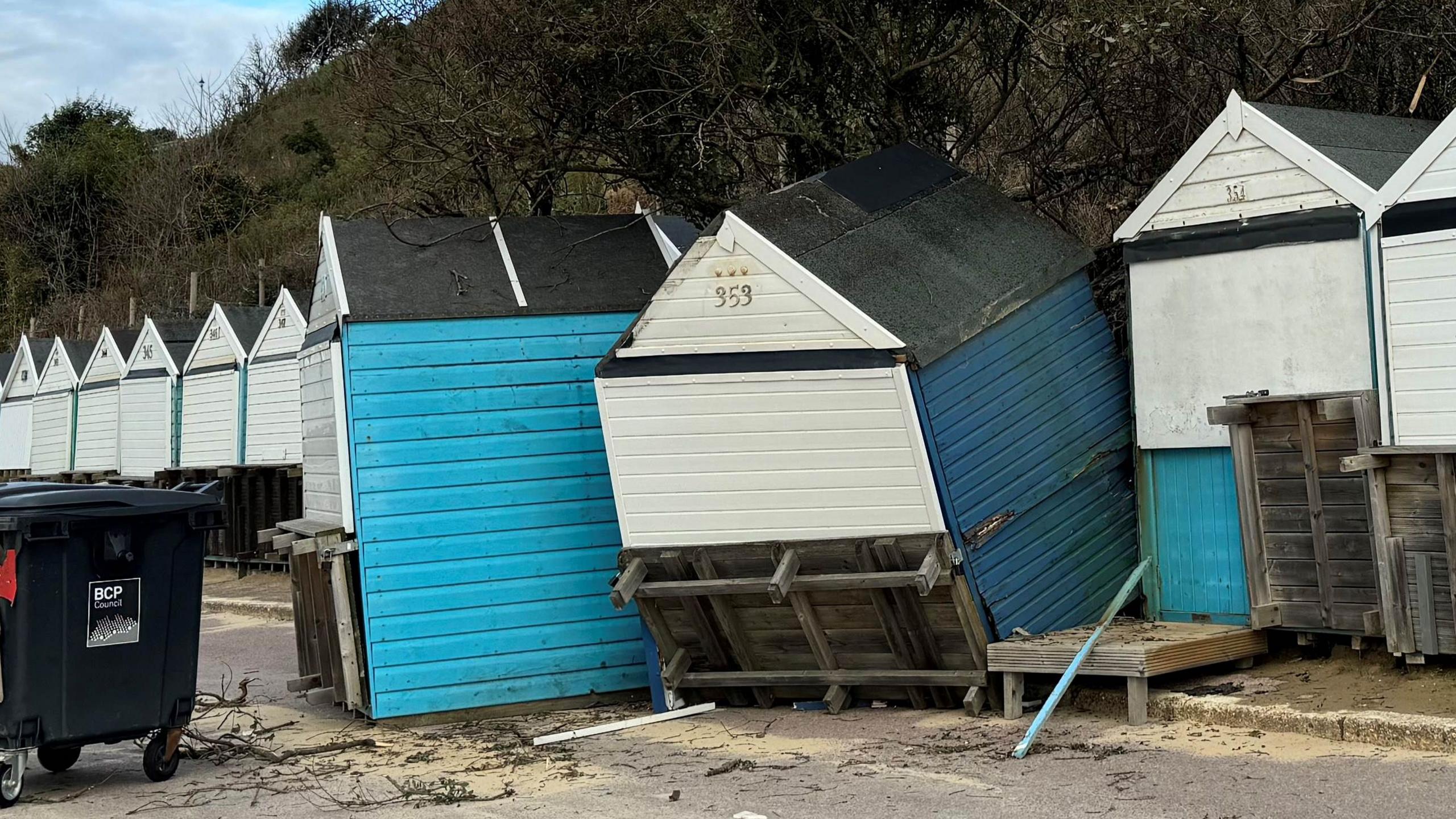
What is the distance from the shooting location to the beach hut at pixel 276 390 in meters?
19.5

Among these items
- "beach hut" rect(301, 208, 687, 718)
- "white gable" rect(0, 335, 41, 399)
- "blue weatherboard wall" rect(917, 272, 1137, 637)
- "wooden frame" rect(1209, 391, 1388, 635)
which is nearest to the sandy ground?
"beach hut" rect(301, 208, 687, 718)

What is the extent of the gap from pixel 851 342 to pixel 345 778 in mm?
3743

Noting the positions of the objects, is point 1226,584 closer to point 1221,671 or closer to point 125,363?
point 1221,671

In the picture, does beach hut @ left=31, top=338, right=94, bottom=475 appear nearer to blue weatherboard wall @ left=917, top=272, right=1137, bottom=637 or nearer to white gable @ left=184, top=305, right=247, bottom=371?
white gable @ left=184, top=305, right=247, bottom=371

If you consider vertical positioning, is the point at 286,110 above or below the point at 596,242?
above

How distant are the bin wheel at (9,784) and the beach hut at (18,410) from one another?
24.3 m

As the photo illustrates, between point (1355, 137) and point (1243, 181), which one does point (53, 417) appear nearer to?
point (1243, 181)

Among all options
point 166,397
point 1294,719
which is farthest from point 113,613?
point 166,397

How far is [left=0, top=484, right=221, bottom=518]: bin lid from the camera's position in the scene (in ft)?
25.5

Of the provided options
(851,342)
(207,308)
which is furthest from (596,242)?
Result: (207,308)

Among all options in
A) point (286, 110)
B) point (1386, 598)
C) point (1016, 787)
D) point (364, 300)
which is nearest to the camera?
point (1016, 787)

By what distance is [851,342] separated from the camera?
8281 mm

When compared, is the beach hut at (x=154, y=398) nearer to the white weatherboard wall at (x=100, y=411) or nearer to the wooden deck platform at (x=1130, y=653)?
the white weatherboard wall at (x=100, y=411)

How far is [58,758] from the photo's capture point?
8.45 m
